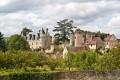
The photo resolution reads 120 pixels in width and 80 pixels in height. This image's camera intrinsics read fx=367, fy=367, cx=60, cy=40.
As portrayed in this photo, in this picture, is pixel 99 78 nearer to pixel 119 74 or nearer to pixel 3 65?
pixel 119 74

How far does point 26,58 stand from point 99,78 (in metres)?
23.9

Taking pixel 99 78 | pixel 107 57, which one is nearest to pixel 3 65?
pixel 107 57

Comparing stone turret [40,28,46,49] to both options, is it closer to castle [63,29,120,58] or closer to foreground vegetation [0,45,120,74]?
castle [63,29,120,58]

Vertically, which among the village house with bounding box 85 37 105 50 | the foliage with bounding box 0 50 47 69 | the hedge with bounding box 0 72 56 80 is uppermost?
the village house with bounding box 85 37 105 50

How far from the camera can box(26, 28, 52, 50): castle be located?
109m

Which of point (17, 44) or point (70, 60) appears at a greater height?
point (17, 44)

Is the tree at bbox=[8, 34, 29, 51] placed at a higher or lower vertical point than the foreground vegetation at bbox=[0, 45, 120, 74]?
higher

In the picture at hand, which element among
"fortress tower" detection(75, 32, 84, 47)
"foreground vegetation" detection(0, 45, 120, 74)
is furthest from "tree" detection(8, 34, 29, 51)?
"foreground vegetation" detection(0, 45, 120, 74)

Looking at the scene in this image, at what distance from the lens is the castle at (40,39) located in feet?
359

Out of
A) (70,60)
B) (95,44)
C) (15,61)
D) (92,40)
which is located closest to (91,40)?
(92,40)

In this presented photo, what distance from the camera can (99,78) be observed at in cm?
2861

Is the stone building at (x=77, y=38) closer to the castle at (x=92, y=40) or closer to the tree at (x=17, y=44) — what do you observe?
the castle at (x=92, y=40)

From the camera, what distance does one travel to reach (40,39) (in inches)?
4358

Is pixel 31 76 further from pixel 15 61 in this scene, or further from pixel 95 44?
pixel 95 44
